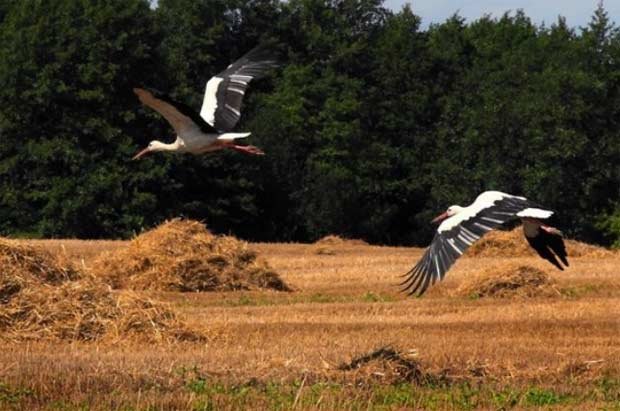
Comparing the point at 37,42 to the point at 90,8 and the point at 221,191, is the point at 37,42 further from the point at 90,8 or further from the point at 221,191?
the point at 221,191

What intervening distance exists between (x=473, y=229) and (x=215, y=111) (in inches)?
223

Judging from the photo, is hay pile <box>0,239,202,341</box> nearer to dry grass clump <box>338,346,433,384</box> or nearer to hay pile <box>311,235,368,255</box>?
dry grass clump <box>338,346,433,384</box>

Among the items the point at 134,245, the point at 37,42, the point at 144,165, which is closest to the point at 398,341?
the point at 134,245

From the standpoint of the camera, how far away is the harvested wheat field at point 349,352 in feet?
42.8

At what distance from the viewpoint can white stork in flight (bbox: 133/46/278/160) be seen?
62.9ft

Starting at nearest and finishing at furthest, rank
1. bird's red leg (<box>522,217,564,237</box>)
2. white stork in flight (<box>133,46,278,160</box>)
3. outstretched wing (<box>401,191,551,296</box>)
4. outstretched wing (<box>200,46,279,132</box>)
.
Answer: outstretched wing (<box>401,191,551,296</box>)
bird's red leg (<box>522,217,564,237</box>)
white stork in flight (<box>133,46,278,160</box>)
outstretched wing (<box>200,46,279,132</box>)

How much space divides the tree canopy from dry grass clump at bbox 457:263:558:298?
106 ft

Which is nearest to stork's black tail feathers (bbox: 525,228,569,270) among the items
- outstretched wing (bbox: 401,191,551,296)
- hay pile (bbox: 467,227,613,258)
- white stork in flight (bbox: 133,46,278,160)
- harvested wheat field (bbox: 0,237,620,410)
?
outstretched wing (bbox: 401,191,551,296)

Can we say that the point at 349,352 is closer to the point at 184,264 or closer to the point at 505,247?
the point at 184,264

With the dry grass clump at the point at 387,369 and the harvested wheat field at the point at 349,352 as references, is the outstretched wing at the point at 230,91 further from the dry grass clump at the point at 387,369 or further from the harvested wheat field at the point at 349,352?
the dry grass clump at the point at 387,369

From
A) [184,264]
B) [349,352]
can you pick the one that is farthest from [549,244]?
[184,264]

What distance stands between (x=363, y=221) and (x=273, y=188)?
13.2ft

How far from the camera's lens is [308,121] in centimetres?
6938

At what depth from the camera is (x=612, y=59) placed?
224 ft
